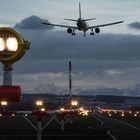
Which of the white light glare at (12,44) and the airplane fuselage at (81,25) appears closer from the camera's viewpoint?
the white light glare at (12,44)

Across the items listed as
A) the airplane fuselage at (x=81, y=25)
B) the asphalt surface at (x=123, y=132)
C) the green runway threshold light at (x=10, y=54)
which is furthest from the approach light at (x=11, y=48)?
the airplane fuselage at (x=81, y=25)

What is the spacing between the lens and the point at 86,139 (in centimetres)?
4416

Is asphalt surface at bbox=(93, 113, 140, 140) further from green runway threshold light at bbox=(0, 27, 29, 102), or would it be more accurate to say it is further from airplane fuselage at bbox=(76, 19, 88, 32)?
airplane fuselage at bbox=(76, 19, 88, 32)

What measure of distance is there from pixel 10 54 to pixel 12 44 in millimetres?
141

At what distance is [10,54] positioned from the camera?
28.3 ft

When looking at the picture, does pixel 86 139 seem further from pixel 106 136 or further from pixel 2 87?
pixel 2 87

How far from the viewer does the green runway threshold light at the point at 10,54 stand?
28.1 ft

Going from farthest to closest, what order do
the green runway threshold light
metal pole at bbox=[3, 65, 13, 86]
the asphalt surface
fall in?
1. the asphalt surface
2. metal pole at bbox=[3, 65, 13, 86]
3. the green runway threshold light

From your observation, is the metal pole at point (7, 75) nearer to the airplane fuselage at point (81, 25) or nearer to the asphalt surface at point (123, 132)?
the asphalt surface at point (123, 132)

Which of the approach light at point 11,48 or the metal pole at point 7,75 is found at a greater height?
the approach light at point 11,48

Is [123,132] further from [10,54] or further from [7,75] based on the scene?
[10,54]

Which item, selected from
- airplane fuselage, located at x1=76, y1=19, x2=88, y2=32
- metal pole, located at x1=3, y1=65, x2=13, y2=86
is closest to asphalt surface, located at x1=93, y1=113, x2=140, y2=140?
metal pole, located at x1=3, y1=65, x2=13, y2=86

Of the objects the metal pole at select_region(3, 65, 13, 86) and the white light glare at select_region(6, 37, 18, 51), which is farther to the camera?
the metal pole at select_region(3, 65, 13, 86)

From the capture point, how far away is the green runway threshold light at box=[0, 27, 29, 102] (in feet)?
28.1
